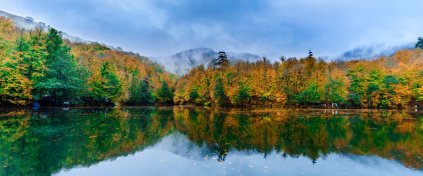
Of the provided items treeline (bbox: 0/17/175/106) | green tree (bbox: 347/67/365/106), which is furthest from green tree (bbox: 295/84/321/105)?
treeline (bbox: 0/17/175/106)

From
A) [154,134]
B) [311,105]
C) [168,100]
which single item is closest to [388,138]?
[154,134]

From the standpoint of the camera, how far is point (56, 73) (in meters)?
45.7

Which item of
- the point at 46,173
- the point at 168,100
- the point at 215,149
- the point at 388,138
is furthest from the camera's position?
the point at 168,100

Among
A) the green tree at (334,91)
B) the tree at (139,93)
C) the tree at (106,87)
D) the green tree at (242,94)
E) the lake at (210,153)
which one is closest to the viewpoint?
the lake at (210,153)

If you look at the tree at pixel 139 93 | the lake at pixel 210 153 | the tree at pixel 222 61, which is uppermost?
the tree at pixel 222 61

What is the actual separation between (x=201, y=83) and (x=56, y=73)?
49993 mm

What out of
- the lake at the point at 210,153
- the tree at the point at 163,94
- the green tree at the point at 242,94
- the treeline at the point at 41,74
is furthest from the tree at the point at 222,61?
the lake at the point at 210,153

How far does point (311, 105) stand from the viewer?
68.8m

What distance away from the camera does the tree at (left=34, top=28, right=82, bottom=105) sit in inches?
1747

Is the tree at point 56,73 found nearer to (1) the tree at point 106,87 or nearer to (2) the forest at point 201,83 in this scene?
(2) the forest at point 201,83

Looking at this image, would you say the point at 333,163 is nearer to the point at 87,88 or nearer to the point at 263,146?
the point at 263,146

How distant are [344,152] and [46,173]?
14227 mm

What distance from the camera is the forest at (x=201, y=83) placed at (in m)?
41.3

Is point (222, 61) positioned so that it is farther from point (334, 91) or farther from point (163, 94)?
point (334, 91)
